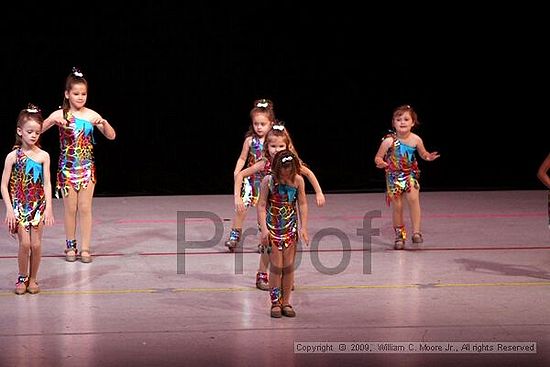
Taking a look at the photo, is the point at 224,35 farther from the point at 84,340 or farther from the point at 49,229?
the point at 84,340

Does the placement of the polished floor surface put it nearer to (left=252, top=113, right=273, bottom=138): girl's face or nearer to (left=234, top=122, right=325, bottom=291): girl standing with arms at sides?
(left=234, top=122, right=325, bottom=291): girl standing with arms at sides

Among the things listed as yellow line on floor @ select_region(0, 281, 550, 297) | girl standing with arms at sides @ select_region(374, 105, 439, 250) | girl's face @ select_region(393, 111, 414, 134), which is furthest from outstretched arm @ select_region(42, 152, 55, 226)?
girl's face @ select_region(393, 111, 414, 134)

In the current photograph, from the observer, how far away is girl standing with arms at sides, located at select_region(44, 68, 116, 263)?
6793 millimetres

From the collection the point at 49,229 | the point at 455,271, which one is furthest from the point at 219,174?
the point at 455,271

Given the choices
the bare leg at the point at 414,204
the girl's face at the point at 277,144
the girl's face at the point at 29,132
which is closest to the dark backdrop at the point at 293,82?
the bare leg at the point at 414,204

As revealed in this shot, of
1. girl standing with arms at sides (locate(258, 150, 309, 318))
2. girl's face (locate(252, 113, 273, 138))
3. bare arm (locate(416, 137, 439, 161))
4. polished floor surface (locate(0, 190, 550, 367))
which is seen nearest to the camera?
polished floor surface (locate(0, 190, 550, 367))

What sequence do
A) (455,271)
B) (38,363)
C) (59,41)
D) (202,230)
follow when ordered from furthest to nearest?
(59,41), (202,230), (455,271), (38,363)

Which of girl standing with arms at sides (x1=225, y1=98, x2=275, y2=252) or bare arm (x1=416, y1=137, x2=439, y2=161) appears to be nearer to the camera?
girl standing with arms at sides (x1=225, y1=98, x2=275, y2=252)

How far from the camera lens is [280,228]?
525cm

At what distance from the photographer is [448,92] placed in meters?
10.6

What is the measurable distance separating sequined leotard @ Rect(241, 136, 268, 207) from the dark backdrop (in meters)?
3.39

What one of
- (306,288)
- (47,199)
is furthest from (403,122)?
(47,199)

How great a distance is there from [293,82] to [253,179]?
370 centimetres

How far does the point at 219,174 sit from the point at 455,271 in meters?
4.70
